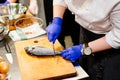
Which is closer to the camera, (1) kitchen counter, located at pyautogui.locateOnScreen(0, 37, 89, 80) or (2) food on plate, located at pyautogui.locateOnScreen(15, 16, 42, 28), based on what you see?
(1) kitchen counter, located at pyautogui.locateOnScreen(0, 37, 89, 80)

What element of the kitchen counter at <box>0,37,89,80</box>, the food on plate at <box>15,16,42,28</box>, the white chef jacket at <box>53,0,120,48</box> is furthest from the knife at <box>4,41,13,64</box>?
the white chef jacket at <box>53,0,120,48</box>

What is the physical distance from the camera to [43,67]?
947 millimetres

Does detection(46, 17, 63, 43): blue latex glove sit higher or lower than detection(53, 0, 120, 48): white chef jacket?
lower

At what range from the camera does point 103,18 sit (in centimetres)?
102

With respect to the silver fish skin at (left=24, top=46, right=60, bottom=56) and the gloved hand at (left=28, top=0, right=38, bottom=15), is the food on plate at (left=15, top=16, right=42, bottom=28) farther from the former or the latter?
the silver fish skin at (left=24, top=46, right=60, bottom=56)

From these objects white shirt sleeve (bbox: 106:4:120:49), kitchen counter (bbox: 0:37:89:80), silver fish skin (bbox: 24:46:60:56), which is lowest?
kitchen counter (bbox: 0:37:89:80)

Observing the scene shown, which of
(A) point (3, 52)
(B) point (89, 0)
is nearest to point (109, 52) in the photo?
(B) point (89, 0)

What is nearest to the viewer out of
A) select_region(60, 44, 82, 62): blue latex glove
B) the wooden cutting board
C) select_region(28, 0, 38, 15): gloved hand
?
the wooden cutting board

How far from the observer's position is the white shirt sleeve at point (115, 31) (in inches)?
38.2

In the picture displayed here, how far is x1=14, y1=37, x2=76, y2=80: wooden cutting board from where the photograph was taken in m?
0.90

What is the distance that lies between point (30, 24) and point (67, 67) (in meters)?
0.49

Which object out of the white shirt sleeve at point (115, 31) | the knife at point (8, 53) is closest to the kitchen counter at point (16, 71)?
the knife at point (8, 53)

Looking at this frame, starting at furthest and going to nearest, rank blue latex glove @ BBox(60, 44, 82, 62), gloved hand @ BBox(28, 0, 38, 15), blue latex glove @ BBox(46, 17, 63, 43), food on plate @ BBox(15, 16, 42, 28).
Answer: gloved hand @ BBox(28, 0, 38, 15) < food on plate @ BBox(15, 16, 42, 28) < blue latex glove @ BBox(46, 17, 63, 43) < blue latex glove @ BBox(60, 44, 82, 62)

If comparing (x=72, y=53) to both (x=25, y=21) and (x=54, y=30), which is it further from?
(x=25, y=21)
